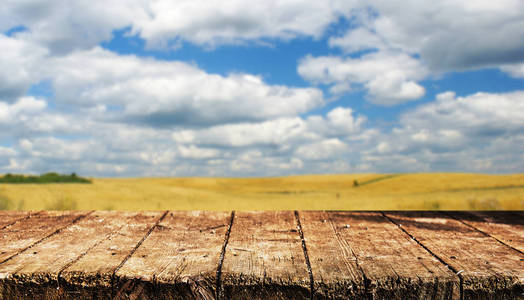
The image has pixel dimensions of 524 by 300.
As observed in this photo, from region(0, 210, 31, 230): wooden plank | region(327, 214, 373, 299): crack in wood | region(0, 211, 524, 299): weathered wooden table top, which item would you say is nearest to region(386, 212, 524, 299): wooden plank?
region(0, 211, 524, 299): weathered wooden table top

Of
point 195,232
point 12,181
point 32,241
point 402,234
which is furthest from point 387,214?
point 12,181

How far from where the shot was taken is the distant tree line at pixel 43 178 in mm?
25984

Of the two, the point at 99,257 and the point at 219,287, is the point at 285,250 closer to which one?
the point at 219,287

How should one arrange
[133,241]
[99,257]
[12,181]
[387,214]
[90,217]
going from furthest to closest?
[12,181]
[387,214]
[90,217]
[133,241]
[99,257]

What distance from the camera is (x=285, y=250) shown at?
2.01m

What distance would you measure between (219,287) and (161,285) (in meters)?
0.22

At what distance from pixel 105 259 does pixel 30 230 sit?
0.90 m

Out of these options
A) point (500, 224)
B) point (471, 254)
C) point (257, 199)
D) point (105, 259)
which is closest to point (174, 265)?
point (105, 259)

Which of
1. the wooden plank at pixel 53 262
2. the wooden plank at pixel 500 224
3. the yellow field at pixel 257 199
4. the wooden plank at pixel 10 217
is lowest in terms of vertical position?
the yellow field at pixel 257 199

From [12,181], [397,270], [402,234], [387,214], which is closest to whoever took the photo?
[397,270]

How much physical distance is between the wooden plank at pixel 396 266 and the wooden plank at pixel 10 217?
79.4 inches

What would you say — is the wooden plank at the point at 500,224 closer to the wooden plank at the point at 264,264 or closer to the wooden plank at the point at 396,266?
the wooden plank at the point at 396,266

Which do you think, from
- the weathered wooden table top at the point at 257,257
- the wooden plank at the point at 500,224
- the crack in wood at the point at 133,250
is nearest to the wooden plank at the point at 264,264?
the weathered wooden table top at the point at 257,257

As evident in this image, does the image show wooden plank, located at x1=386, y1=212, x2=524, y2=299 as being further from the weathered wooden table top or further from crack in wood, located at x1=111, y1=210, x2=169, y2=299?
crack in wood, located at x1=111, y1=210, x2=169, y2=299
